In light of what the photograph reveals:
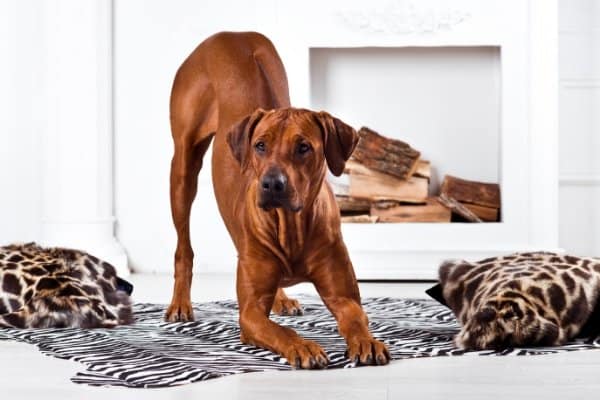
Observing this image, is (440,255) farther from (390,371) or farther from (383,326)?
(390,371)

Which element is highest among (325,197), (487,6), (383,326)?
(487,6)

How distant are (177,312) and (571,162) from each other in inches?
111

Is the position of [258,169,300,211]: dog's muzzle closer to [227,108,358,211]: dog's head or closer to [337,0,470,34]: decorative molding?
[227,108,358,211]: dog's head

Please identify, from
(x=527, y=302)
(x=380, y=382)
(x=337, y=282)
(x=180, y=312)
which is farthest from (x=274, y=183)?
(x=180, y=312)

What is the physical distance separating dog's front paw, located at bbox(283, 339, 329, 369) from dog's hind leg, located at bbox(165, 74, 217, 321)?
946 mm

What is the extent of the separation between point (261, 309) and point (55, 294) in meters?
0.82

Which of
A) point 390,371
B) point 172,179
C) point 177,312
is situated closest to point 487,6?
point 172,179

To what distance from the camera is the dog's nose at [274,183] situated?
2.32 metres

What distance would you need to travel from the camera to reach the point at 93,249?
16.1 feet

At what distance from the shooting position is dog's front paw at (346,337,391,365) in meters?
2.33

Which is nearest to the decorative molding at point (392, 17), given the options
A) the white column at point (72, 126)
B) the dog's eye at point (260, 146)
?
the white column at point (72, 126)

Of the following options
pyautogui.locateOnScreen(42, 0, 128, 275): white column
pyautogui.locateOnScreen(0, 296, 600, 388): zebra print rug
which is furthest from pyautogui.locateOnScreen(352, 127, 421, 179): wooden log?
pyautogui.locateOnScreen(0, 296, 600, 388): zebra print rug

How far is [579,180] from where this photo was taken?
5.28m

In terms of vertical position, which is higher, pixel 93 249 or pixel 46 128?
pixel 46 128
